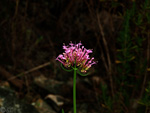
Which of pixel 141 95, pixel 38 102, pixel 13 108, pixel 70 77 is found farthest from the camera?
pixel 70 77

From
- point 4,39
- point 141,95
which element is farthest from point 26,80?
point 141,95

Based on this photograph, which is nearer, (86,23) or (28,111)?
(28,111)

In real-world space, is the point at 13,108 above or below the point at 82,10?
below

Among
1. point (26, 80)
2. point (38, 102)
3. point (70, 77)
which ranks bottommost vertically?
point (38, 102)

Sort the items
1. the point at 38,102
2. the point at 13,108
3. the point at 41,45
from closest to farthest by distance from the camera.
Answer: the point at 13,108 → the point at 38,102 → the point at 41,45

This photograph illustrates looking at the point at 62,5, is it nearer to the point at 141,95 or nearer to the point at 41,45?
the point at 41,45

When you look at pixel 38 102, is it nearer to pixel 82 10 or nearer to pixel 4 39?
pixel 4 39

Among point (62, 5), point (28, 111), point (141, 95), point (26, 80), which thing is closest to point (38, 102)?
point (26, 80)
